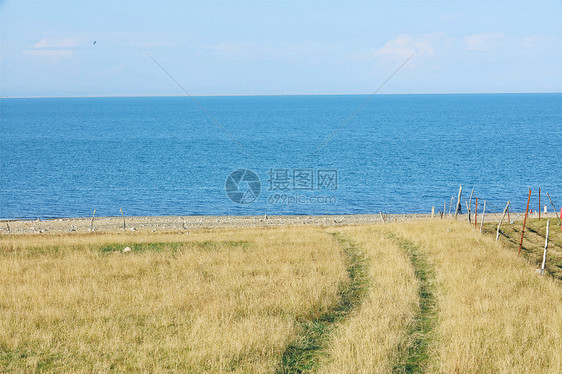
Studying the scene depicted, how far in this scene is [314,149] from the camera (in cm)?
10588

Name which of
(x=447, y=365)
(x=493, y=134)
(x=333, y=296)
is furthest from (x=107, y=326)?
(x=493, y=134)

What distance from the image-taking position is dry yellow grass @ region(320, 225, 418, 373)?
31.4 feet

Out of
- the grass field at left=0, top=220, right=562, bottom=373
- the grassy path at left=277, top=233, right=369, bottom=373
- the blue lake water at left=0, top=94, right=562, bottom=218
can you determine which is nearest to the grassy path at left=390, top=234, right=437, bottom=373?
the grass field at left=0, top=220, right=562, bottom=373

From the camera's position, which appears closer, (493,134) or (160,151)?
(160,151)

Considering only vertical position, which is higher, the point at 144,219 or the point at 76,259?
the point at 76,259

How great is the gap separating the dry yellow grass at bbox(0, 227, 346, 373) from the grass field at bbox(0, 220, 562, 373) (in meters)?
0.05

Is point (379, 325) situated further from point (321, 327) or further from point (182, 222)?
point (182, 222)

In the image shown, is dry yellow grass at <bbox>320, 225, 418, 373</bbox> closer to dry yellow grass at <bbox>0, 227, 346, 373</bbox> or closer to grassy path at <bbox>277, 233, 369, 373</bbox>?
grassy path at <bbox>277, 233, 369, 373</bbox>

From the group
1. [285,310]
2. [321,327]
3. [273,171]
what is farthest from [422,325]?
[273,171]

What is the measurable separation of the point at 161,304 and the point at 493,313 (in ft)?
28.5

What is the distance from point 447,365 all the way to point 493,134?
132506 mm

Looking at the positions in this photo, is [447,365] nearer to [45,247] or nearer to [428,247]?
[428,247]

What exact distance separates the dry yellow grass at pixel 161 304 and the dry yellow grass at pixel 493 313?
3353 mm

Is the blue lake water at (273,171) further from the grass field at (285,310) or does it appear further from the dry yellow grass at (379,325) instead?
the dry yellow grass at (379,325)
